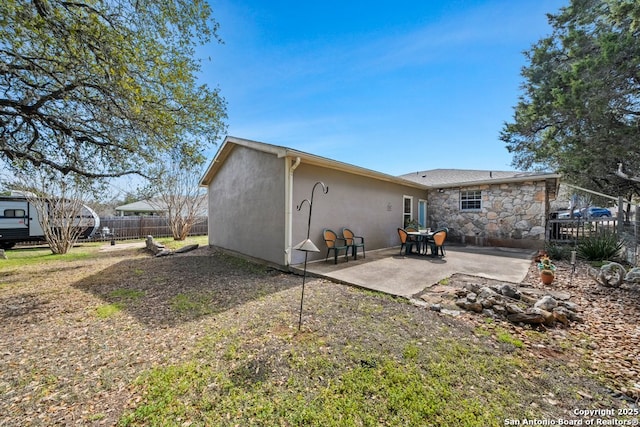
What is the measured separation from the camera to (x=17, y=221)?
1183cm

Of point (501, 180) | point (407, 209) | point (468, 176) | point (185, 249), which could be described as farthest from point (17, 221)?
point (501, 180)

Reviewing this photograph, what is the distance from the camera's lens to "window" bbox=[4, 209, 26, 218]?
11590 millimetres

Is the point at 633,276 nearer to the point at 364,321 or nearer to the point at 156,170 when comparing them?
the point at 364,321

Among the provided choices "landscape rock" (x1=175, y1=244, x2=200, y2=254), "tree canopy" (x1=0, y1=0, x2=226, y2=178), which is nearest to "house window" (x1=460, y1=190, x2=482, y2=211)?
"tree canopy" (x1=0, y1=0, x2=226, y2=178)

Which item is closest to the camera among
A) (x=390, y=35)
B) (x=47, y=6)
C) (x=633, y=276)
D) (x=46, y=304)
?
(x=47, y=6)

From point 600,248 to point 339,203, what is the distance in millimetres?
7394

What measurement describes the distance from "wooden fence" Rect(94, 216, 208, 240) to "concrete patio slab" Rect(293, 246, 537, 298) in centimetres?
1436

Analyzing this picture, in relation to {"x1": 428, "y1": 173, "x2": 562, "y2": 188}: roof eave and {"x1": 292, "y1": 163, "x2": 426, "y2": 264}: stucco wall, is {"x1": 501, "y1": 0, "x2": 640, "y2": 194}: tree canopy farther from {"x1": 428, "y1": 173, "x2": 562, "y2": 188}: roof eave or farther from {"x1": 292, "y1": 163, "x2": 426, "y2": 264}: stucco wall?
{"x1": 292, "y1": 163, "x2": 426, "y2": 264}: stucco wall

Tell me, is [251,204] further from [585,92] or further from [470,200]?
[585,92]

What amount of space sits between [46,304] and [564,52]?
748 inches

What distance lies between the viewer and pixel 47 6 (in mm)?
3627

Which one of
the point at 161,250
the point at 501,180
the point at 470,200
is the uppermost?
the point at 501,180

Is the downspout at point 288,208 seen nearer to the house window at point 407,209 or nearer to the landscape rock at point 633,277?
the house window at point 407,209

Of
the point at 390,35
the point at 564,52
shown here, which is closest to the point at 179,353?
the point at 390,35
